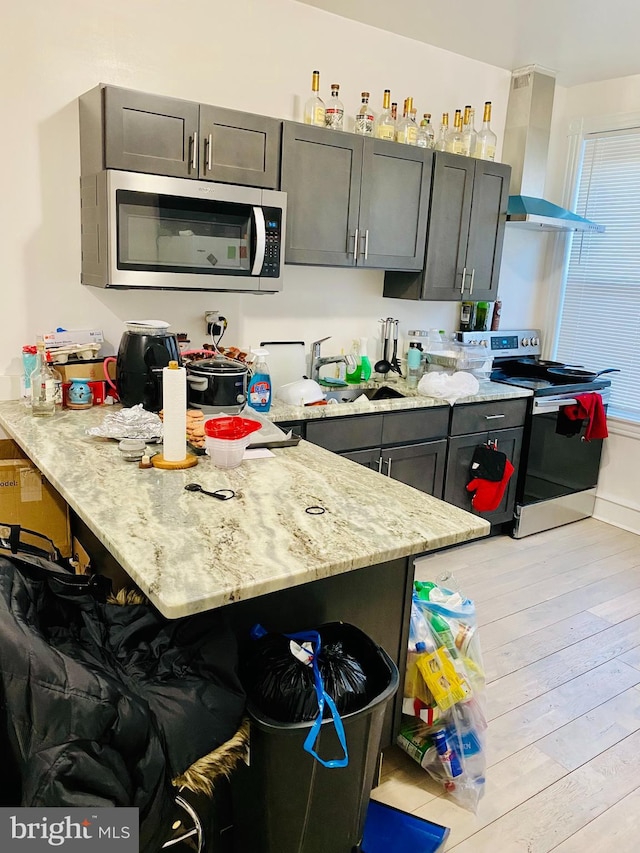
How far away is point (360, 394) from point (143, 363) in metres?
1.44

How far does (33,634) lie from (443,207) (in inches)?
122

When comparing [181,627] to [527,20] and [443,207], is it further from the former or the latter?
[527,20]

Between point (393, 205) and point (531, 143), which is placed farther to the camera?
point (531, 143)

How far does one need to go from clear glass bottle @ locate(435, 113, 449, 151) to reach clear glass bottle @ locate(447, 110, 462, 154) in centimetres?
3

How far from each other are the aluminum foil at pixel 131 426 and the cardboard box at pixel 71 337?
0.52m

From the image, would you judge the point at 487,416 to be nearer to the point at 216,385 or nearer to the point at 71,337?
the point at 216,385

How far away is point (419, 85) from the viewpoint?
12.2ft

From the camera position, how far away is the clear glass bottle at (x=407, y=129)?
11.3 ft

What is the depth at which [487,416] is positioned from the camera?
3748 millimetres

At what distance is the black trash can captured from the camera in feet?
4.56

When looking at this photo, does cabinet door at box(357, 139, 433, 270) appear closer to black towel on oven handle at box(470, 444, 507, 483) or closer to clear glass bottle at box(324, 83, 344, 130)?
clear glass bottle at box(324, 83, 344, 130)

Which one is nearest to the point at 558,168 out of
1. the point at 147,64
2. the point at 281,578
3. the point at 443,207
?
the point at 443,207

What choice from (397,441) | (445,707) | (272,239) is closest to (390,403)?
(397,441)

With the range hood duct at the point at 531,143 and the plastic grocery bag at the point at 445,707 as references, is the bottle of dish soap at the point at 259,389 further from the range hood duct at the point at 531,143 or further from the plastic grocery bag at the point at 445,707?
the range hood duct at the point at 531,143
